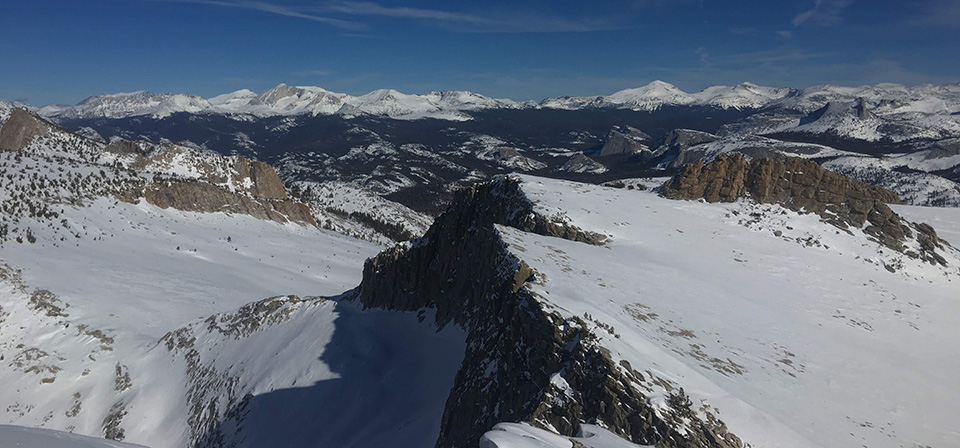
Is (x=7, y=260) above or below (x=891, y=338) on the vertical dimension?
below

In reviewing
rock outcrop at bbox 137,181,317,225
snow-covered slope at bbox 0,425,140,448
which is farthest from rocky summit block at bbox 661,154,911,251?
rock outcrop at bbox 137,181,317,225

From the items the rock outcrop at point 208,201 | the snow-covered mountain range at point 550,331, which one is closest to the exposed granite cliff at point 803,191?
the snow-covered mountain range at point 550,331

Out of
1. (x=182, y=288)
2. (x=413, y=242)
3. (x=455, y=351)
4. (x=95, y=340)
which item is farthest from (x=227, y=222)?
(x=455, y=351)

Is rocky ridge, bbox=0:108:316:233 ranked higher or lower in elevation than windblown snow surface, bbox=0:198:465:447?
higher

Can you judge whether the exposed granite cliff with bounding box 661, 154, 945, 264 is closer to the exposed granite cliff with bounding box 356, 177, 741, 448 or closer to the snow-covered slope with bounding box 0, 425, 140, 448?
the exposed granite cliff with bounding box 356, 177, 741, 448

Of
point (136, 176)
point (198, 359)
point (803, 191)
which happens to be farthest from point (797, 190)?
point (136, 176)

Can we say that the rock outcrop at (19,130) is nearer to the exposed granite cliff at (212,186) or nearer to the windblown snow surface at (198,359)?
the exposed granite cliff at (212,186)

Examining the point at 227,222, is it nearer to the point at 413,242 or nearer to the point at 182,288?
the point at 182,288
